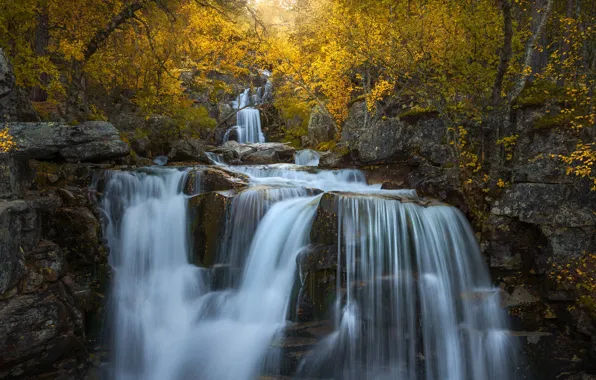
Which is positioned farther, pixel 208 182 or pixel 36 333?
pixel 208 182

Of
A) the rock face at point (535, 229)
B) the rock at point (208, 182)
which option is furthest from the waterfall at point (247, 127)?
the rock face at point (535, 229)

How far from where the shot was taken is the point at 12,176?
609 cm

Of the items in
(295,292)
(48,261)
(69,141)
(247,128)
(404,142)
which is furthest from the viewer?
(247,128)

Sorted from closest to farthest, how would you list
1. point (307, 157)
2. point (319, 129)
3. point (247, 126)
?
point (307, 157) → point (319, 129) → point (247, 126)

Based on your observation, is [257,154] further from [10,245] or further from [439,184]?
[10,245]

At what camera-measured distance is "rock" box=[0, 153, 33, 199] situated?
5.95 metres

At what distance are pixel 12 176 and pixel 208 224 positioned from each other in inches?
143

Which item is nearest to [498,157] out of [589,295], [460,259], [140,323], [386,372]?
[460,259]

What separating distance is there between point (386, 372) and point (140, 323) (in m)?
4.83

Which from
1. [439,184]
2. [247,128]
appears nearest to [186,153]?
[247,128]

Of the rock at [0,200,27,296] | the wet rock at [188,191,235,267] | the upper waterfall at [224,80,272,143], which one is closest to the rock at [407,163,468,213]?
the wet rock at [188,191,235,267]

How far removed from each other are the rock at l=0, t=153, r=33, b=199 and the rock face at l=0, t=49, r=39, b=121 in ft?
3.80

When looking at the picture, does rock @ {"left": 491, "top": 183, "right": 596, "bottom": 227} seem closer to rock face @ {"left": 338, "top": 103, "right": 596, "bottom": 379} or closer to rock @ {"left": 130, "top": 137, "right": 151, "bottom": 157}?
rock face @ {"left": 338, "top": 103, "right": 596, "bottom": 379}

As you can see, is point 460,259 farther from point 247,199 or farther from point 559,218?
point 247,199
